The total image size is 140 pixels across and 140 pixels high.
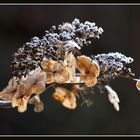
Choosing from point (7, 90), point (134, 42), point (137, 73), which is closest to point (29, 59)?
point (7, 90)

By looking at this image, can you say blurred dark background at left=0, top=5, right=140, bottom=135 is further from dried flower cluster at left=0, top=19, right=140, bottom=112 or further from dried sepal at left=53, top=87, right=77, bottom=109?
dried flower cluster at left=0, top=19, right=140, bottom=112

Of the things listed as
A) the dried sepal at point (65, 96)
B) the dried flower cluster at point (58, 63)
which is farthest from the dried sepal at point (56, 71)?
the dried sepal at point (65, 96)

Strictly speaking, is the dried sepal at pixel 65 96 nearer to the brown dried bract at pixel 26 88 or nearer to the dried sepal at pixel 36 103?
the dried sepal at pixel 36 103

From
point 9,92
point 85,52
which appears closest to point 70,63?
point 9,92

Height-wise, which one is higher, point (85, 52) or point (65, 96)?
point (85, 52)

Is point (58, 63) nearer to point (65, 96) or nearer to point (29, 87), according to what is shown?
point (29, 87)

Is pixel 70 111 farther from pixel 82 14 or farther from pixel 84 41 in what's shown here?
pixel 84 41

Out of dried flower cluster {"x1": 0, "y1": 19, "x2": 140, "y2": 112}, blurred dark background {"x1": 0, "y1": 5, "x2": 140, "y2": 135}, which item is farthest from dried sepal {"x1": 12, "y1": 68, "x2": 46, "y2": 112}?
blurred dark background {"x1": 0, "y1": 5, "x2": 140, "y2": 135}
